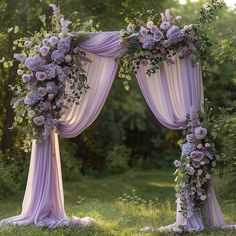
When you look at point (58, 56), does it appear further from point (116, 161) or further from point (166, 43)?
point (116, 161)

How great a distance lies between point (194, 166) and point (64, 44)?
87.1 inches

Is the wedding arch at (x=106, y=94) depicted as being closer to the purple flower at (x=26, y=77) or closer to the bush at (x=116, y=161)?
the purple flower at (x=26, y=77)

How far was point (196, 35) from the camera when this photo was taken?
6605 millimetres

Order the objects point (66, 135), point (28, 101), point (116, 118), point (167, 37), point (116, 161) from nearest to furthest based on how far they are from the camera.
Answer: point (167, 37)
point (28, 101)
point (66, 135)
point (116, 161)
point (116, 118)

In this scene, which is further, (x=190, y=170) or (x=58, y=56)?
(x=58, y=56)

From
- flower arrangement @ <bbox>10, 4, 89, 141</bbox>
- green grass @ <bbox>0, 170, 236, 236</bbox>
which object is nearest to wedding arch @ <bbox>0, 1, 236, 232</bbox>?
flower arrangement @ <bbox>10, 4, 89, 141</bbox>

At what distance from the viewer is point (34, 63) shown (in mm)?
6820

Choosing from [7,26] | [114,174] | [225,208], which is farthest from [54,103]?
[114,174]

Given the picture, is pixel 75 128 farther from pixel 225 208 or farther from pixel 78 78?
pixel 225 208

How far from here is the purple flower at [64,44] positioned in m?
6.84

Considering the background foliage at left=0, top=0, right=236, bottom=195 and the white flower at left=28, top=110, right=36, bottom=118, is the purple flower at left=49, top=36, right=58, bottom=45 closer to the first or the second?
the background foliage at left=0, top=0, right=236, bottom=195

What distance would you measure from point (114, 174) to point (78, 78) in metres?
9.30

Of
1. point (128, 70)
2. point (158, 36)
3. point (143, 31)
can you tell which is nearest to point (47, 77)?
point (128, 70)

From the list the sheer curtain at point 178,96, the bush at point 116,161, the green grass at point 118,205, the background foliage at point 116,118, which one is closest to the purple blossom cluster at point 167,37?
the sheer curtain at point 178,96
